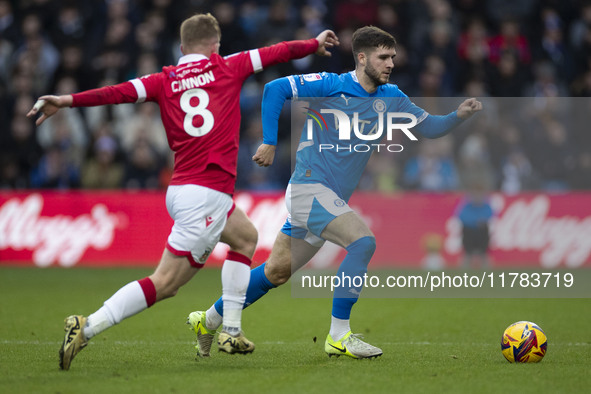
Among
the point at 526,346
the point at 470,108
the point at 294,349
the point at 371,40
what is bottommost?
the point at 294,349

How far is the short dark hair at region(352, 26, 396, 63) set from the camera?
682 centimetres

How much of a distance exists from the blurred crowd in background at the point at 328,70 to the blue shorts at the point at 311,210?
699 centimetres

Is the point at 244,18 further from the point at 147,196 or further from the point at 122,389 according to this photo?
the point at 122,389

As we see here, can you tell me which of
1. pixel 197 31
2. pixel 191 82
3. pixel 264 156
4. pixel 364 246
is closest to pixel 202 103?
pixel 191 82

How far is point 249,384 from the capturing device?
5.39 meters

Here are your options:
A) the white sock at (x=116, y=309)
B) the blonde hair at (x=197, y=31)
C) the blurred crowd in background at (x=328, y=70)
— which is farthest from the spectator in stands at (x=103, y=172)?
the white sock at (x=116, y=309)

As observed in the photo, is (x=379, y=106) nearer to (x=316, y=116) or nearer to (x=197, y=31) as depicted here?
(x=316, y=116)

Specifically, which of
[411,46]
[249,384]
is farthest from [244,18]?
[249,384]

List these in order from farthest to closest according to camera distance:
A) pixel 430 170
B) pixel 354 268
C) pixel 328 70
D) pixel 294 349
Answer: pixel 328 70 < pixel 430 170 < pixel 294 349 < pixel 354 268

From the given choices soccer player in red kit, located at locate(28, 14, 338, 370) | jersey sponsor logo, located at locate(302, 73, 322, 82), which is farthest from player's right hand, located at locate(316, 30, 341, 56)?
jersey sponsor logo, located at locate(302, 73, 322, 82)

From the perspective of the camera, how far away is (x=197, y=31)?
6.03 metres

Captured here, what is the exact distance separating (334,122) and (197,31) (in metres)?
1.47

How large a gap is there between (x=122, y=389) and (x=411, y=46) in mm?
12816

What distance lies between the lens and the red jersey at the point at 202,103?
6.00 m
